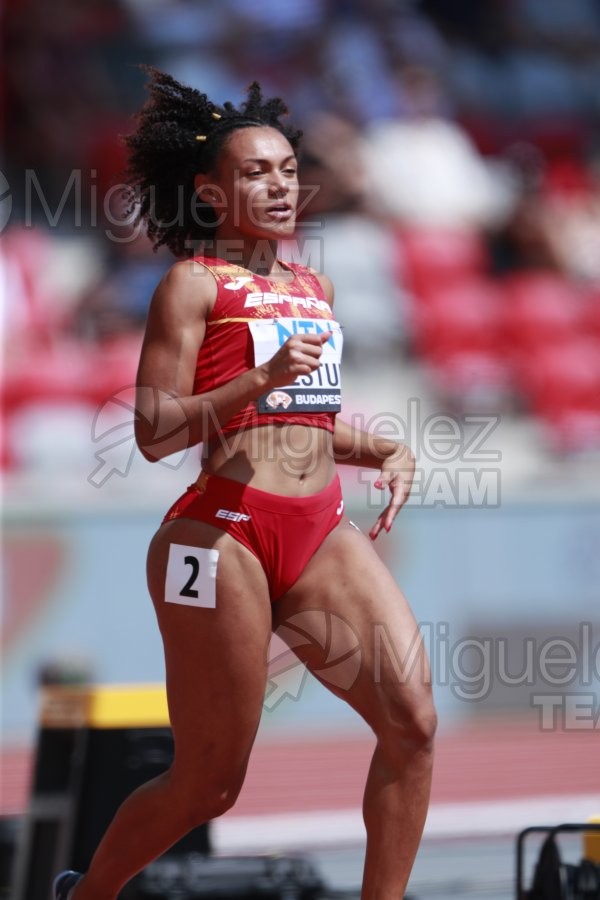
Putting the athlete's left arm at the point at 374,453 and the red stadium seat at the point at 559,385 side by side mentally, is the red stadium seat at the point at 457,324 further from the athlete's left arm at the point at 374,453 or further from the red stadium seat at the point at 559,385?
the athlete's left arm at the point at 374,453

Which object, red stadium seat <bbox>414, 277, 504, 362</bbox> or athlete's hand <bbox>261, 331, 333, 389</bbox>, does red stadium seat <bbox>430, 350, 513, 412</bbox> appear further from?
athlete's hand <bbox>261, 331, 333, 389</bbox>

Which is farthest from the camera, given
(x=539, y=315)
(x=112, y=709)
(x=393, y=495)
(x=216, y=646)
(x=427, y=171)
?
(x=427, y=171)

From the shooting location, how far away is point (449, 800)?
5977 mm

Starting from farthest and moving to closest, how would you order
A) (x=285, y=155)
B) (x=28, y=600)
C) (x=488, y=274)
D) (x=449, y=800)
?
(x=488, y=274), (x=28, y=600), (x=449, y=800), (x=285, y=155)

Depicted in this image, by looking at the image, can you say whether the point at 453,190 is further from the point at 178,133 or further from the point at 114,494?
the point at 178,133

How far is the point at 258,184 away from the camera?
3.04 meters

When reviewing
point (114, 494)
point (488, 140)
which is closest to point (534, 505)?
point (114, 494)

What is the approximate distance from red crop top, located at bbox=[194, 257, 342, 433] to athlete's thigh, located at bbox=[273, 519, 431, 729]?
1.00 ft

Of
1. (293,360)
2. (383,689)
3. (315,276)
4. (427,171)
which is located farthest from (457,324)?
(293,360)

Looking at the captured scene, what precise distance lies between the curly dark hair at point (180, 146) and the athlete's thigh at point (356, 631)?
2.72ft

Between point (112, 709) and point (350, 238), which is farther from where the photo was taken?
point (350, 238)

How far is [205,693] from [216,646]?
10 centimetres

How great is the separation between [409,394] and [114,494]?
2659 millimetres

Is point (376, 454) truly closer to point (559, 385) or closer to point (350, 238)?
point (559, 385)
